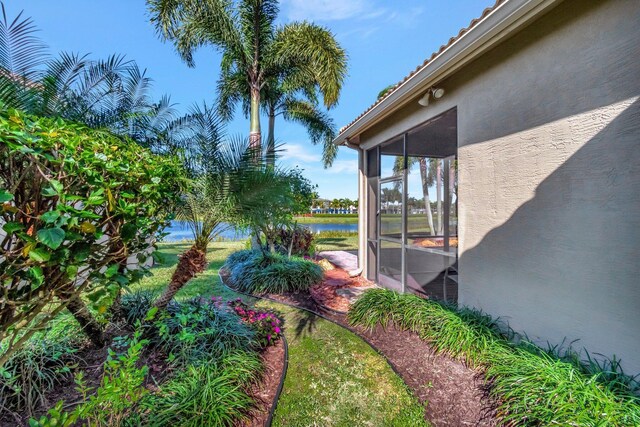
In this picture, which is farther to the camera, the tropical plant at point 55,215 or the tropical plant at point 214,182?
the tropical plant at point 214,182

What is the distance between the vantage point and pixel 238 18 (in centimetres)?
873

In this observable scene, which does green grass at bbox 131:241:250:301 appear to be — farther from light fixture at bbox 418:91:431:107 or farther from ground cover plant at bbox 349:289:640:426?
light fixture at bbox 418:91:431:107

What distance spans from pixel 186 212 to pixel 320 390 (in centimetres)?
292

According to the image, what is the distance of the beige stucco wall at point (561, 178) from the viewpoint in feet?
8.07

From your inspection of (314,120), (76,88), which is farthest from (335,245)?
(76,88)

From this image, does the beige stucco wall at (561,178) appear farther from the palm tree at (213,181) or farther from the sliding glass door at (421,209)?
the palm tree at (213,181)

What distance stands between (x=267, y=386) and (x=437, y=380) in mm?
1919

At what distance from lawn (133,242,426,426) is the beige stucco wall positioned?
1729 mm

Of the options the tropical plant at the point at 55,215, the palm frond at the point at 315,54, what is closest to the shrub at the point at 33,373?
the tropical plant at the point at 55,215

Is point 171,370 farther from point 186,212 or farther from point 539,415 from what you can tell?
point 539,415

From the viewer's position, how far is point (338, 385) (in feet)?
10.3

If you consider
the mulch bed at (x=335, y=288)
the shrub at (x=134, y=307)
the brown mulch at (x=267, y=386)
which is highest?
the shrub at (x=134, y=307)

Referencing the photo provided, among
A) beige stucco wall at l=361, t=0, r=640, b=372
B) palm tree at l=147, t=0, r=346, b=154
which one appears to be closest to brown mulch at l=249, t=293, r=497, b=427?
beige stucco wall at l=361, t=0, r=640, b=372

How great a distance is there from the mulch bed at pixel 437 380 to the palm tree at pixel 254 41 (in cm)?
680
